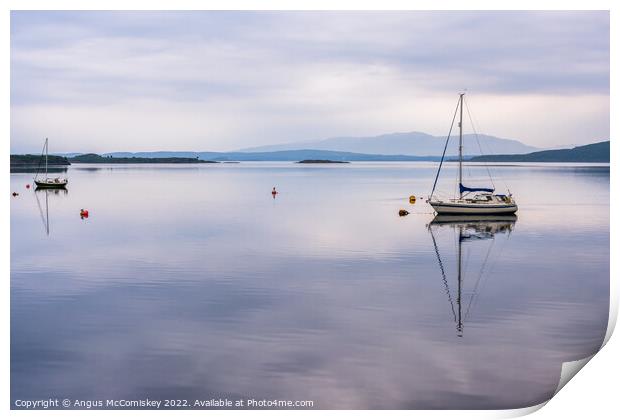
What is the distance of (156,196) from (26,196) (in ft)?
36.9

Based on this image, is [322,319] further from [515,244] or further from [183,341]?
[515,244]

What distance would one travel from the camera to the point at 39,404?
11469mm

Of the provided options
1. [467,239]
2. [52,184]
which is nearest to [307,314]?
[467,239]

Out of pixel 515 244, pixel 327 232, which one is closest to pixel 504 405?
pixel 515 244

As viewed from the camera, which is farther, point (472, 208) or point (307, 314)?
point (472, 208)

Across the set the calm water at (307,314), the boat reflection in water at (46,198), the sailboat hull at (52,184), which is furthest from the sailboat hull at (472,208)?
the sailboat hull at (52,184)

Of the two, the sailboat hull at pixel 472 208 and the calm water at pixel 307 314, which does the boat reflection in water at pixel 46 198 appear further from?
the sailboat hull at pixel 472 208

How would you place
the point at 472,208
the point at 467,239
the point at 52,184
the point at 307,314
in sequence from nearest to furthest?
the point at 307,314, the point at 467,239, the point at 472,208, the point at 52,184

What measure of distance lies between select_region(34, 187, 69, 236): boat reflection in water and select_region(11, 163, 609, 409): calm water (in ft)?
13.4

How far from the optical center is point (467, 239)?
32.0 metres

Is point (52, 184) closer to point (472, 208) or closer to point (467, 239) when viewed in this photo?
point (472, 208)

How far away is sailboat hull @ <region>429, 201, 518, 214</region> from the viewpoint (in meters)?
41.3

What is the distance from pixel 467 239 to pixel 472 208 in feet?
33.1

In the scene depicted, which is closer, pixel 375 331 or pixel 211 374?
pixel 211 374
